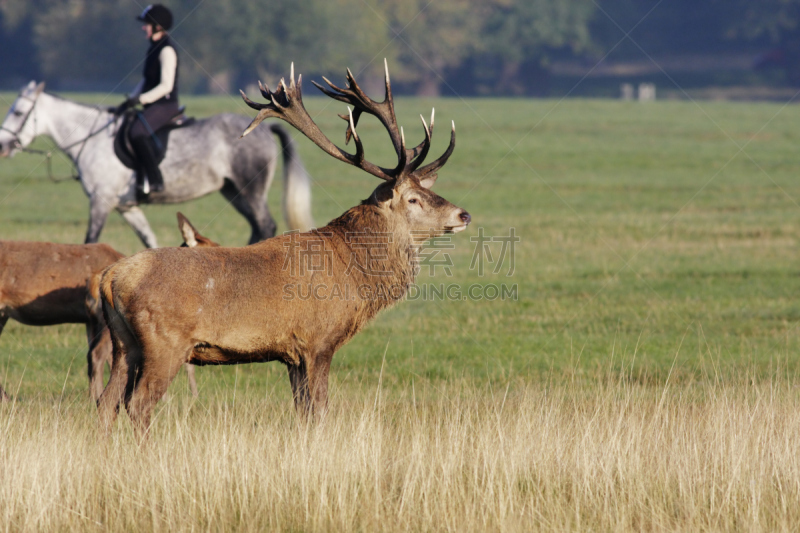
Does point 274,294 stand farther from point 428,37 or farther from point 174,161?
point 428,37

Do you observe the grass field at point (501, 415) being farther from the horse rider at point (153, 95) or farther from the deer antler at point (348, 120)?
the horse rider at point (153, 95)

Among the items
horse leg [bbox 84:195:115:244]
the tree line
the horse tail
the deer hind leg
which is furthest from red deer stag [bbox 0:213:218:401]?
the tree line

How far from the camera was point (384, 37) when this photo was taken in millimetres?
87375

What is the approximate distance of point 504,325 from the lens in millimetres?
10789

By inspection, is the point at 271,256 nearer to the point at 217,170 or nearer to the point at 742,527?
the point at 742,527

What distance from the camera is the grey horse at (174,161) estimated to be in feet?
44.3

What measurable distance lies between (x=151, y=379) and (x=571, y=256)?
10.7 meters

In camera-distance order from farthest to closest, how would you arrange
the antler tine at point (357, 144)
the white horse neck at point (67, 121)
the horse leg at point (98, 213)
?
the white horse neck at point (67, 121) → the horse leg at point (98, 213) → the antler tine at point (357, 144)

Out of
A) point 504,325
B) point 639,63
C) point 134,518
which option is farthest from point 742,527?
point 639,63

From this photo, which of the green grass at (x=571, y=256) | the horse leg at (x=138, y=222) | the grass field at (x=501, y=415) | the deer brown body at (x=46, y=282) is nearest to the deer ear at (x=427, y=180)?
the grass field at (x=501, y=415)

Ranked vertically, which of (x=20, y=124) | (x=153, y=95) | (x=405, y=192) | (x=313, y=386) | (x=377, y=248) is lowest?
→ (x=313, y=386)

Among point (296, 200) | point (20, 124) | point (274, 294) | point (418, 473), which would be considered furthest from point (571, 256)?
→ point (418, 473)

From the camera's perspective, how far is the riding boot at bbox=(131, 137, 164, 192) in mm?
13281

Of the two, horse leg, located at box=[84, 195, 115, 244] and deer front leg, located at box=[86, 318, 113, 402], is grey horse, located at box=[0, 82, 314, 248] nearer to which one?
horse leg, located at box=[84, 195, 115, 244]
